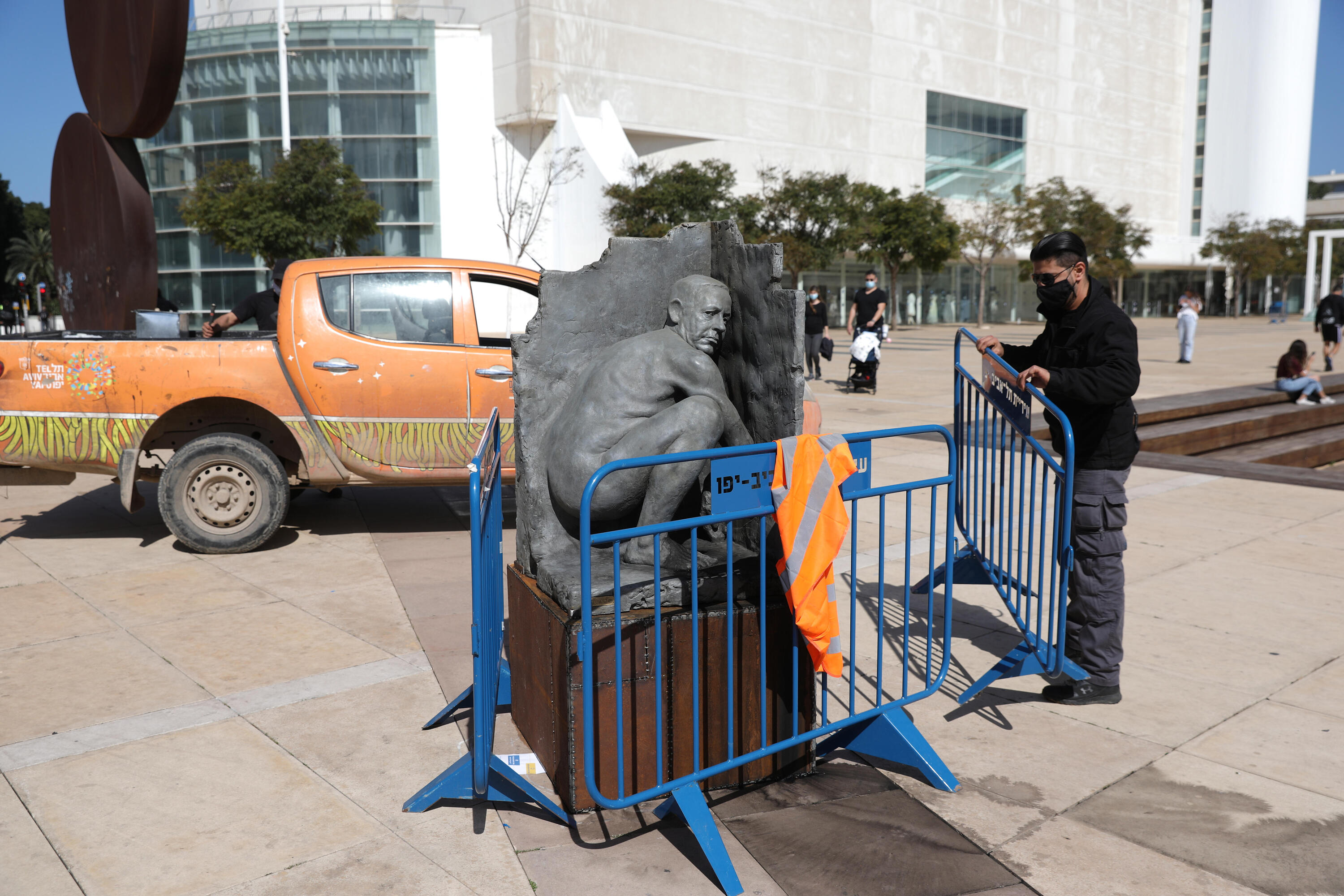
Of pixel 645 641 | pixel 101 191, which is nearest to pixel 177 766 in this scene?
pixel 645 641

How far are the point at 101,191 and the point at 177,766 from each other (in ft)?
33.3

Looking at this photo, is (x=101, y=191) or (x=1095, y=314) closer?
(x=1095, y=314)

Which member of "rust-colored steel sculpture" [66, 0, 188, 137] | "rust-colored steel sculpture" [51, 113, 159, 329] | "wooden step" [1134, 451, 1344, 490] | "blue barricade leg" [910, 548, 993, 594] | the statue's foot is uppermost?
"rust-colored steel sculpture" [66, 0, 188, 137]

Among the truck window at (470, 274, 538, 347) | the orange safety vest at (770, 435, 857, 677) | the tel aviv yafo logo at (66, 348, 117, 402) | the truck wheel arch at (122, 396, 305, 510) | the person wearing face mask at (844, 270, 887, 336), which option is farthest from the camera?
the truck window at (470, 274, 538, 347)

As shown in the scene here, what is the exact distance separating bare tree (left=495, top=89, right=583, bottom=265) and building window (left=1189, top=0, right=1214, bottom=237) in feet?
179

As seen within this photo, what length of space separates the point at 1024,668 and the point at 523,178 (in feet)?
125

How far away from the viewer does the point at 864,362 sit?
16.8m

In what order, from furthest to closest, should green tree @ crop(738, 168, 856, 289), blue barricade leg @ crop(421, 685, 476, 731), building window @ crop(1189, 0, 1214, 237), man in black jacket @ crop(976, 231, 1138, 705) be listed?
building window @ crop(1189, 0, 1214, 237) < green tree @ crop(738, 168, 856, 289) < man in black jacket @ crop(976, 231, 1138, 705) < blue barricade leg @ crop(421, 685, 476, 731)

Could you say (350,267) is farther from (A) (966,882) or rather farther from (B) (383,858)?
(A) (966,882)

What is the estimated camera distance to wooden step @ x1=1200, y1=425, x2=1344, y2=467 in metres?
12.0

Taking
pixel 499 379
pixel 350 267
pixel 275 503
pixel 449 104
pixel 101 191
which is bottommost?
pixel 275 503

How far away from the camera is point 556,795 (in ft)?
11.2

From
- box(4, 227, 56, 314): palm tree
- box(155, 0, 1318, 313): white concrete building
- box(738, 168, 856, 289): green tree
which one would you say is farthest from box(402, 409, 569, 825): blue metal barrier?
box(4, 227, 56, 314): palm tree

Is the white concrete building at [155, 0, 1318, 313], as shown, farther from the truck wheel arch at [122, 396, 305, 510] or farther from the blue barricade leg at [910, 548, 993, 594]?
the blue barricade leg at [910, 548, 993, 594]
